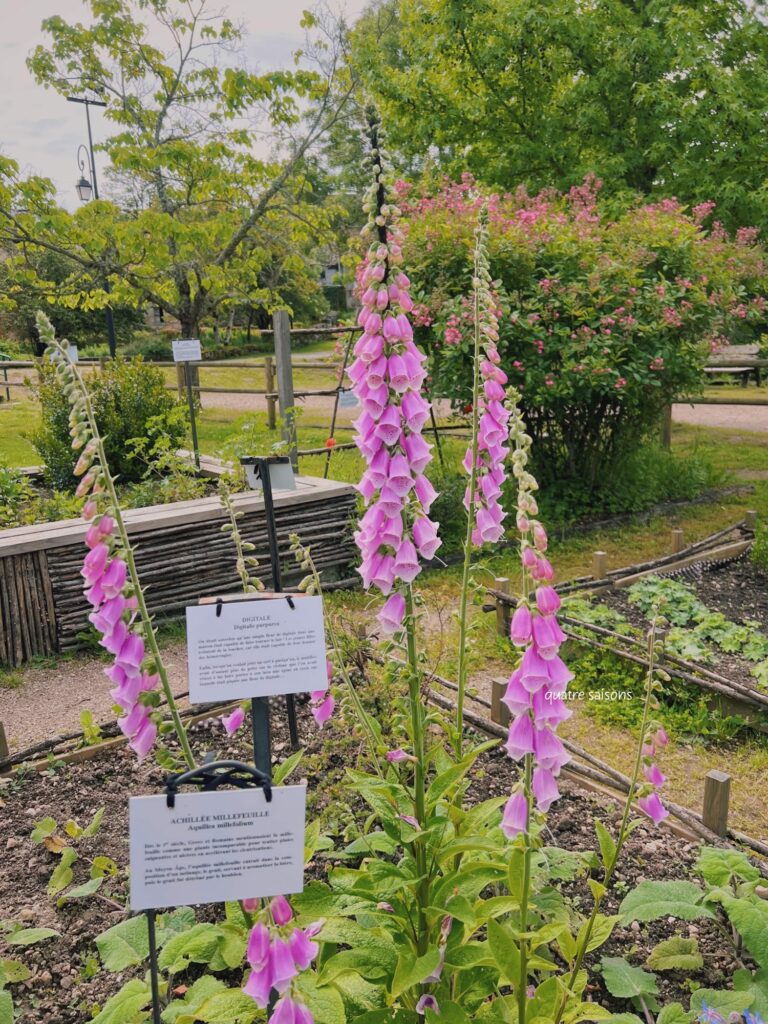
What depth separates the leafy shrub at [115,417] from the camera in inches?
293

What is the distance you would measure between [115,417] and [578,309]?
4.37 meters

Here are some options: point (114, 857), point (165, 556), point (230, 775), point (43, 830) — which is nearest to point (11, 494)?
point (165, 556)

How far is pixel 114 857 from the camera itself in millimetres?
2756

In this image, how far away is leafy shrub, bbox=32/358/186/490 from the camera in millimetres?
7438

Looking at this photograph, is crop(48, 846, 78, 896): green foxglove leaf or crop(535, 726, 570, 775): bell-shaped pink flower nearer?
crop(535, 726, 570, 775): bell-shaped pink flower

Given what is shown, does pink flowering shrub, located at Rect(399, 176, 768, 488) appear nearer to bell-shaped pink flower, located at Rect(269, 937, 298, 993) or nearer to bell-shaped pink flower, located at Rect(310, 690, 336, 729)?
bell-shaped pink flower, located at Rect(310, 690, 336, 729)

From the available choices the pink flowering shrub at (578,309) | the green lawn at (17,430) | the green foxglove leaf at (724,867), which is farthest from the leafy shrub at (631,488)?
the green lawn at (17,430)

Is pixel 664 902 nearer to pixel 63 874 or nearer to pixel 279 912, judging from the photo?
pixel 279 912

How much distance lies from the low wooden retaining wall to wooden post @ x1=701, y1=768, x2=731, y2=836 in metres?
2.65

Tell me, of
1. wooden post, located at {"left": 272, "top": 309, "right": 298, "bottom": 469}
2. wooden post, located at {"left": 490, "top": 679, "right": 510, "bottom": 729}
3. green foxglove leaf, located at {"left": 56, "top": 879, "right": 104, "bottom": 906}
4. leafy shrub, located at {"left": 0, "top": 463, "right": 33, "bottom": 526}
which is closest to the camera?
green foxglove leaf, located at {"left": 56, "top": 879, "right": 104, "bottom": 906}

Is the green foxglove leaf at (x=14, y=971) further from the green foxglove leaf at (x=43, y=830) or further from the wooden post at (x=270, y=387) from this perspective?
the wooden post at (x=270, y=387)

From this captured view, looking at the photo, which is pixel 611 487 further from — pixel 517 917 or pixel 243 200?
pixel 517 917

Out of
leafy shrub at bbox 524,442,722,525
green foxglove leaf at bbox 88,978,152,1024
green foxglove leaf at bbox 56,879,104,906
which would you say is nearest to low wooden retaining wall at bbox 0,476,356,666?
green foxglove leaf at bbox 56,879,104,906

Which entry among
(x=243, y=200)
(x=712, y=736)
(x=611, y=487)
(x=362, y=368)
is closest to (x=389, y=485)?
Result: (x=362, y=368)
